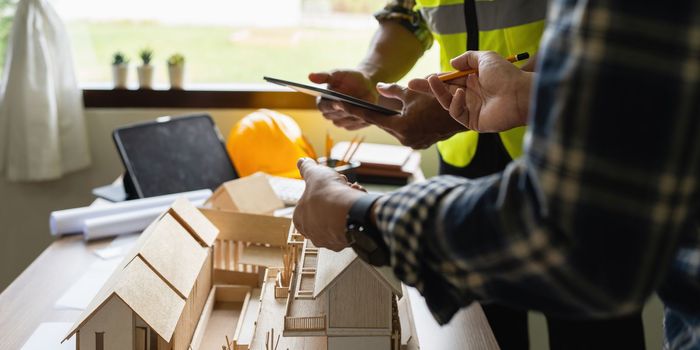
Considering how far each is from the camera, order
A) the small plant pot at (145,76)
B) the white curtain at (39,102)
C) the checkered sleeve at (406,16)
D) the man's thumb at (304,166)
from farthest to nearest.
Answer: the small plant pot at (145,76), the white curtain at (39,102), the checkered sleeve at (406,16), the man's thumb at (304,166)

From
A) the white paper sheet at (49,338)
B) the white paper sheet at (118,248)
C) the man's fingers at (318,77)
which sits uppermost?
the man's fingers at (318,77)

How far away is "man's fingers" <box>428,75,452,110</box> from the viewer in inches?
45.7

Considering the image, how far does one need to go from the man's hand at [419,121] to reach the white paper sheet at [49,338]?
2.10 feet

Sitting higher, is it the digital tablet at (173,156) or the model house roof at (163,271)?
the model house roof at (163,271)

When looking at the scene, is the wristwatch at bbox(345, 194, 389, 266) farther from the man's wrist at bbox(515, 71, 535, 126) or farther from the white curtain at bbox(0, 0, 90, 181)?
the white curtain at bbox(0, 0, 90, 181)

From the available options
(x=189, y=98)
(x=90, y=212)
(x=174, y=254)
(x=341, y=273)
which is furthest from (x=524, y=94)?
(x=189, y=98)

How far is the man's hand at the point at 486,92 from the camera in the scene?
39.7 inches

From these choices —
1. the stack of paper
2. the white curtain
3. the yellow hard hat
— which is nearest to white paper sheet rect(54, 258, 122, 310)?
the yellow hard hat

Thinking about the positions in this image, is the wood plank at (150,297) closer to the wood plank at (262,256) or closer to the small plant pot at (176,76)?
the wood plank at (262,256)

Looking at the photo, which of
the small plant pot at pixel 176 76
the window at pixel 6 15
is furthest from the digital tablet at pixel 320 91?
the window at pixel 6 15

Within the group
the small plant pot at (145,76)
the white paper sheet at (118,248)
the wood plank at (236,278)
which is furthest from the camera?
the small plant pot at (145,76)

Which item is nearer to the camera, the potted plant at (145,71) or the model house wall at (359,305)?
the model house wall at (359,305)

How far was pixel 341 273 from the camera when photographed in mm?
957

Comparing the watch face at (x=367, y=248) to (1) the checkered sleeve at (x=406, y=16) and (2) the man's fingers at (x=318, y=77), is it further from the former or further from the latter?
(1) the checkered sleeve at (x=406, y=16)
